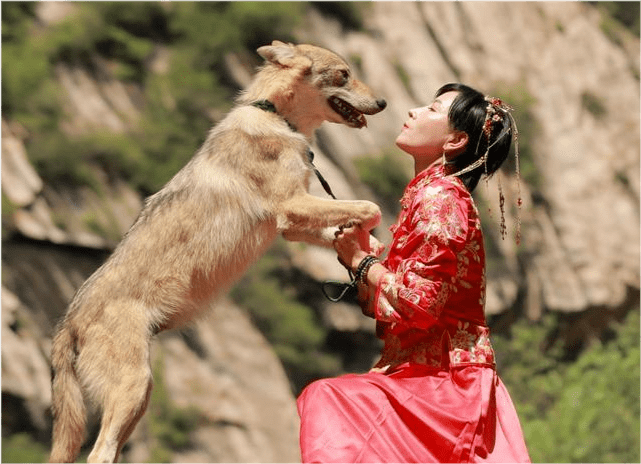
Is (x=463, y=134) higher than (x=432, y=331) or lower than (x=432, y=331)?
higher

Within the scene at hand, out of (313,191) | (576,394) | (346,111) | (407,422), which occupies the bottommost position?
(576,394)

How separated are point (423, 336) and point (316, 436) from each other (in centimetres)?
59

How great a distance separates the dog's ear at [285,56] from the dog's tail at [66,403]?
1.57 metres

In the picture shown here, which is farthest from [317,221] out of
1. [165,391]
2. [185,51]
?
[185,51]

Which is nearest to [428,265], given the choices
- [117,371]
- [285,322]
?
[117,371]

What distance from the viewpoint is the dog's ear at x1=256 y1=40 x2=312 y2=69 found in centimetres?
416

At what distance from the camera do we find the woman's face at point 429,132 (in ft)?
11.3

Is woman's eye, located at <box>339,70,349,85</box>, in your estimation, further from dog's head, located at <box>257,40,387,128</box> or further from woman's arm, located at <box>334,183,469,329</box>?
woman's arm, located at <box>334,183,469,329</box>

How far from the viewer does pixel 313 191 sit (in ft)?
Answer: 26.1

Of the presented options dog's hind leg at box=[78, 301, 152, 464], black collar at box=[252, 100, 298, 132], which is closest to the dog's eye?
black collar at box=[252, 100, 298, 132]

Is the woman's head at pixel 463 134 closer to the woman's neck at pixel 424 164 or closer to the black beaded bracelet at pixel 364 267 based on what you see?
the woman's neck at pixel 424 164

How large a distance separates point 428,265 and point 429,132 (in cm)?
61

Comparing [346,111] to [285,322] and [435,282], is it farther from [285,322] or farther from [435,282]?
[285,322]

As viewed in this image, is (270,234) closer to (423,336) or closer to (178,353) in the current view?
(423,336)
